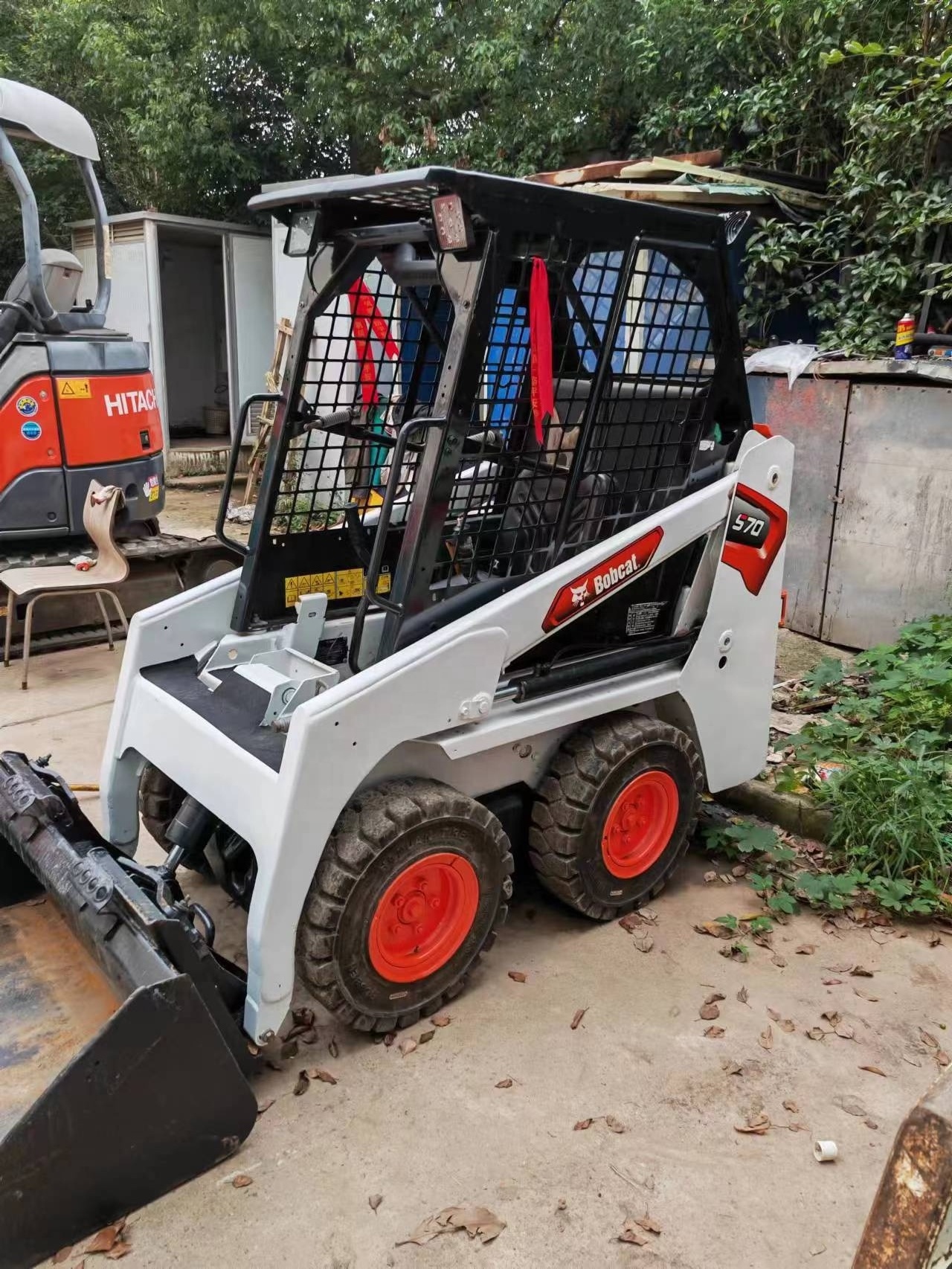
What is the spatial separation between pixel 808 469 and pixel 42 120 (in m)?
4.85

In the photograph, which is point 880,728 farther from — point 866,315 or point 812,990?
point 866,315

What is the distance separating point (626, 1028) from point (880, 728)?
2.26 metres

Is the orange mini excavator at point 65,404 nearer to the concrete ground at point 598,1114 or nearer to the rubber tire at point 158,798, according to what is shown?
the rubber tire at point 158,798

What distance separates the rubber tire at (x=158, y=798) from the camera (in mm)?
3430

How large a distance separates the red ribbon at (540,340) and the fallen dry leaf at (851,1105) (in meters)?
2.01

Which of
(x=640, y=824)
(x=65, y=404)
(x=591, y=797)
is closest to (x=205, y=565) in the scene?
(x=65, y=404)

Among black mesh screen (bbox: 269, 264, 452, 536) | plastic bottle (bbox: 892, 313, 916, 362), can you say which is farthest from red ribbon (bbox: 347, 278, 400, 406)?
plastic bottle (bbox: 892, 313, 916, 362)

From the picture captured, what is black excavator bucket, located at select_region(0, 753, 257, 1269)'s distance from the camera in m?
2.14

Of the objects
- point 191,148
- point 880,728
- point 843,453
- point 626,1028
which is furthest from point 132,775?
point 191,148

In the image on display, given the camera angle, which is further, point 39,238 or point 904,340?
point 904,340

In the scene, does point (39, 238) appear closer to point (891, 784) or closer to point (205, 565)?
point (205, 565)

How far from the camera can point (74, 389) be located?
238 inches

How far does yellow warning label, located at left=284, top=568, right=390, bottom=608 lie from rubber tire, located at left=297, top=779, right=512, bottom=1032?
0.86 m

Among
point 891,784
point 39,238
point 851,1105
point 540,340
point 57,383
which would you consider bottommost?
point 851,1105
